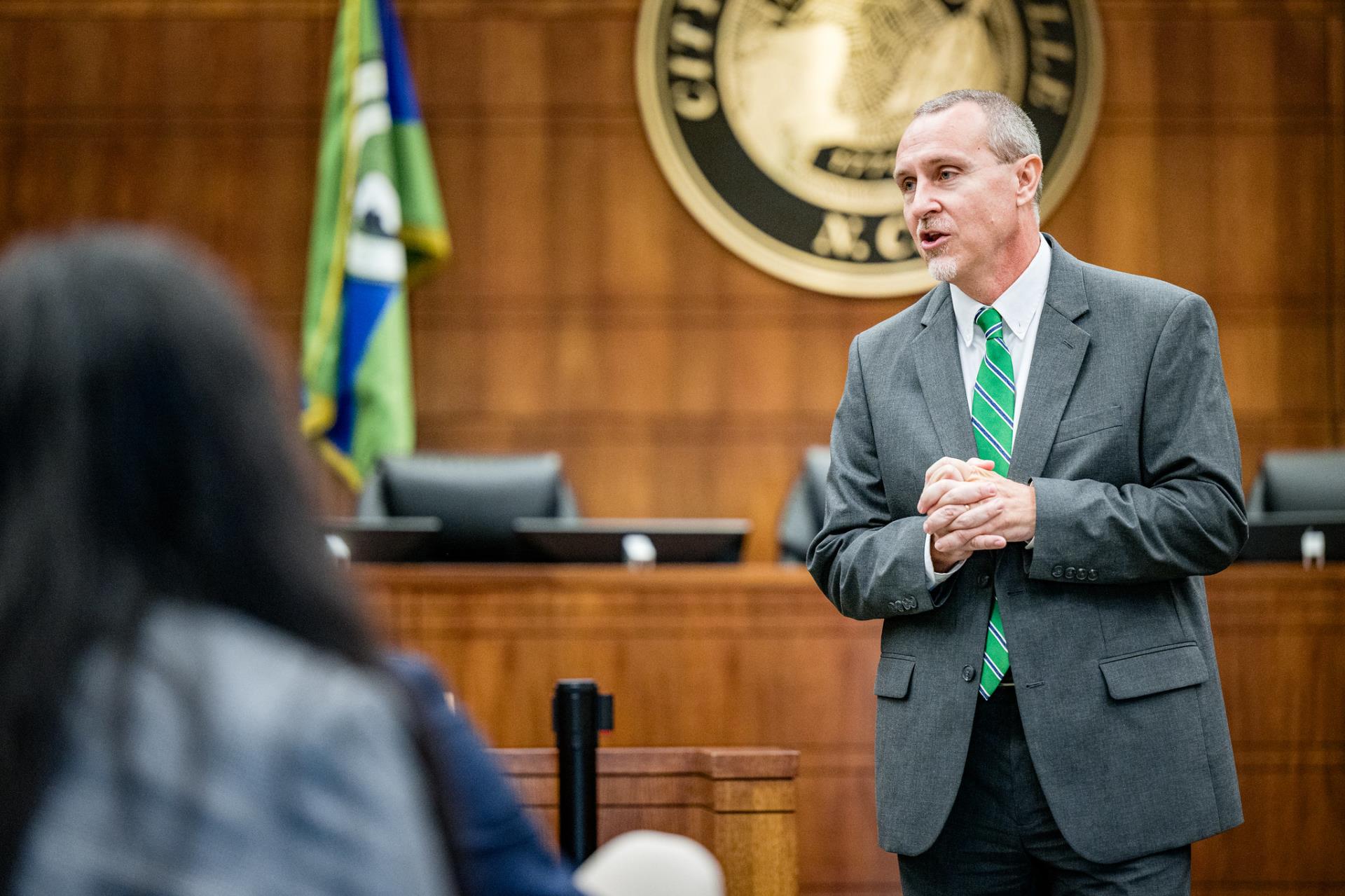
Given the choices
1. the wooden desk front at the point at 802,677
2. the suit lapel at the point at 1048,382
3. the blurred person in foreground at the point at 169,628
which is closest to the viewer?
the blurred person in foreground at the point at 169,628

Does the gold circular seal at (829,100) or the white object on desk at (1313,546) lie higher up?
the gold circular seal at (829,100)

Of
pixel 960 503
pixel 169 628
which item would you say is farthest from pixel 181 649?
pixel 960 503

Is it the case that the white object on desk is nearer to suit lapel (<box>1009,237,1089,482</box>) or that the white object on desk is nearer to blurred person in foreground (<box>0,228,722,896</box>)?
suit lapel (<box>1009,237,1089,482</box>)

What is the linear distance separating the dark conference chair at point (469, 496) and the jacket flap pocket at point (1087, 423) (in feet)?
9.18

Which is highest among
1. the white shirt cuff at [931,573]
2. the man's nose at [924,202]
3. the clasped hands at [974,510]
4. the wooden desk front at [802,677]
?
the man's nose at [924,202]

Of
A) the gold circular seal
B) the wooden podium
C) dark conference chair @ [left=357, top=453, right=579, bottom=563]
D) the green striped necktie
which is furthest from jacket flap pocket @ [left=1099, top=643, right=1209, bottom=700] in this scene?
the gold circular seal

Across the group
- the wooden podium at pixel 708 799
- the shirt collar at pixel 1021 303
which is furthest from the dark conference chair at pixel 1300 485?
the shirt collar at pixel 1021 303

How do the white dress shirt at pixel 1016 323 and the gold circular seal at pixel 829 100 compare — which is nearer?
the white dress shirt at pixel 1016 323

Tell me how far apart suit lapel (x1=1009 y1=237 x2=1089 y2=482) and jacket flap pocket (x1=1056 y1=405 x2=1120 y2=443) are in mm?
12

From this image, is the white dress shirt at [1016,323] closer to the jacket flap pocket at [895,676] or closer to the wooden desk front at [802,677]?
the jacket flap pocket at [895,676]

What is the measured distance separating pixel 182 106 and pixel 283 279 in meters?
0.86

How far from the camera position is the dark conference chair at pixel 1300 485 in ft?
16.0

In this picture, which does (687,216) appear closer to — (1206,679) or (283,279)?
(283,279)

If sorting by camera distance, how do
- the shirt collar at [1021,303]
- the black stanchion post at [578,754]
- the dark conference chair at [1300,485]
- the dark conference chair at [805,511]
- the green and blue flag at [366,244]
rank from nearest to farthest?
1. the shirt collar at [1021,303]
2. the black stanchion post at [578,754]
3. the dark conference chair at [1300,485]
4. the dark conference chair at [805,511]
5. the green and blue flag at [366,244]
